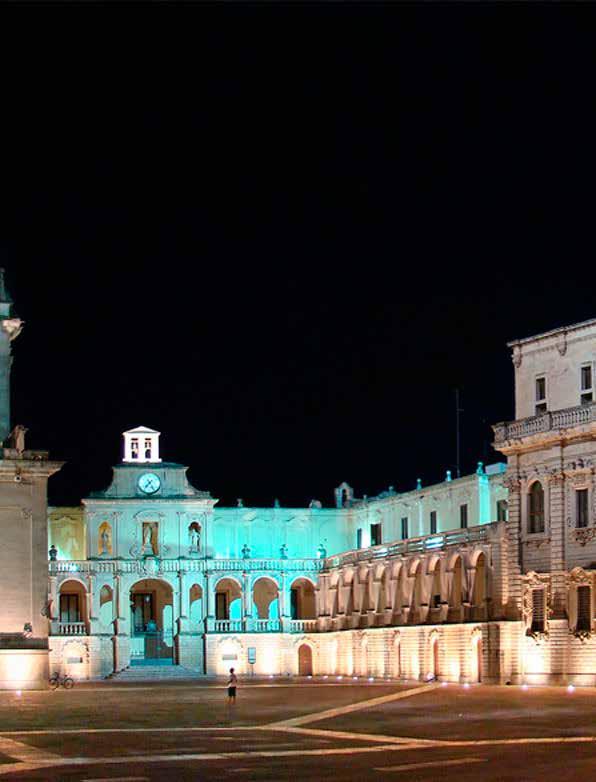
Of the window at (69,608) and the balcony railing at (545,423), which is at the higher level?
the balcony railing at (545,423)

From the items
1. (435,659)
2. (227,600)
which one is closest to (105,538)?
(227,600)

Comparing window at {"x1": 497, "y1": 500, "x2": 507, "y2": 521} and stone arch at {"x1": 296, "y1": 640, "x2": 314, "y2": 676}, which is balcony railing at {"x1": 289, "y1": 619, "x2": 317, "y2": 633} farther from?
window at {"x1": 497, "y1": 500, "x2": 507, "y2": 521}

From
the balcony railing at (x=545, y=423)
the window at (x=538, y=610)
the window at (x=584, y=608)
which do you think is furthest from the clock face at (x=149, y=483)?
the window at (x=584, y=608)

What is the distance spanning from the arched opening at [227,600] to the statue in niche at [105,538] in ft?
29.7

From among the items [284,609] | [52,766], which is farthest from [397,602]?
[52,766]

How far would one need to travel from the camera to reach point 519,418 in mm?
82688

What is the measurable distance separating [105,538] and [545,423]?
159 feet

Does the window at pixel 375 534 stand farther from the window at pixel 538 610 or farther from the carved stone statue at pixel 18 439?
the carved stone statue at pixel 18 439

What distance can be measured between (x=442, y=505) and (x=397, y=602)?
11615 millimetres

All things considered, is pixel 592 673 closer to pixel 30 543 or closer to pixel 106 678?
pixel 30 543

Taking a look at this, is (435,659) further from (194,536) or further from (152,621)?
(152,621)

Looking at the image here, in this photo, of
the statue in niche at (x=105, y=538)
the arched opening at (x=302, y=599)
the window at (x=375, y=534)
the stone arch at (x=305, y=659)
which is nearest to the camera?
the stone arch at (x=305, y=659)

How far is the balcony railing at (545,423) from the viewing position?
251 feet

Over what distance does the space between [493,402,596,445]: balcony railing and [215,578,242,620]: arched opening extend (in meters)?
45.1
